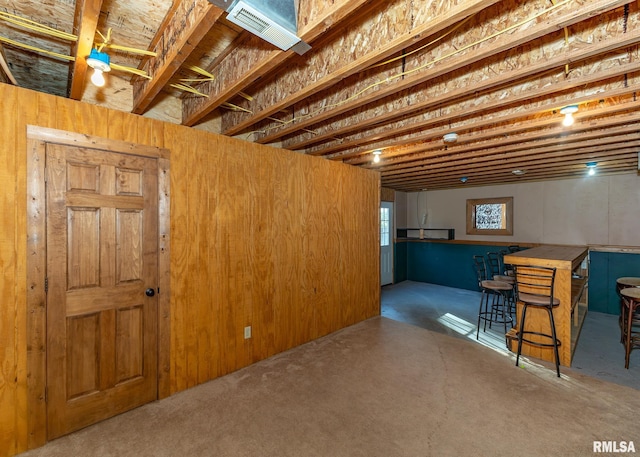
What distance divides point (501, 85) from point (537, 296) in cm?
217

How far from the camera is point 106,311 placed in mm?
2209

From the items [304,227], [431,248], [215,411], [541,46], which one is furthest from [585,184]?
[215,411]

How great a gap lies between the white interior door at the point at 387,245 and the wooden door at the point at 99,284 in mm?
5747

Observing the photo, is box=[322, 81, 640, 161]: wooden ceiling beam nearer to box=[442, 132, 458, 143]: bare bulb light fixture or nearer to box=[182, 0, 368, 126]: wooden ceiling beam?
box=[442, 132, 458, 143]: bare bulb light fixture

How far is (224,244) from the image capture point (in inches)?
112

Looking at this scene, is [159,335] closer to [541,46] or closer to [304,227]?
[304,227]

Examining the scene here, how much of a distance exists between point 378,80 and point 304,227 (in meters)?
1.88

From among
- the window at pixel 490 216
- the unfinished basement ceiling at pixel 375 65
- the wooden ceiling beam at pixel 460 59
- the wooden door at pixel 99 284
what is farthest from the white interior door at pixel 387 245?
the wooden door at pixel 99 284

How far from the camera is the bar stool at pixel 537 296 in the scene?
2.96m

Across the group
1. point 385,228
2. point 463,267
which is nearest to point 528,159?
point 463,267

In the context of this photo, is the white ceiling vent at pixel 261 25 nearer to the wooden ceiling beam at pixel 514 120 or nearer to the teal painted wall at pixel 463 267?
the wooden ceiling beam at pixel 514 120

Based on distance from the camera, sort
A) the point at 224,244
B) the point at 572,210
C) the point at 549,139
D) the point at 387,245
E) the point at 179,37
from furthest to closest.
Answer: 1. the point at 387,245
2. the point at 572,210
3. the point at 549,139
4. the point at 224,244
5. the point at 179,37

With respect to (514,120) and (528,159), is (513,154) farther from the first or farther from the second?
(514,120)

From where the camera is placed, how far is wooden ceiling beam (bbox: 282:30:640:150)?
5.45 ft
